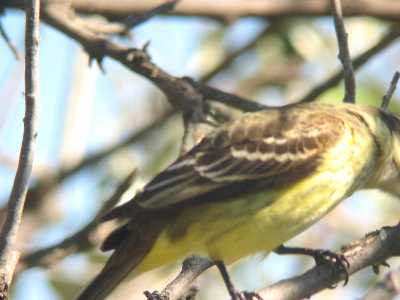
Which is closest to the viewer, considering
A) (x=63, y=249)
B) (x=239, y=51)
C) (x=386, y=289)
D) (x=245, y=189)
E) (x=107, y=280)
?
(x=386, y=289)

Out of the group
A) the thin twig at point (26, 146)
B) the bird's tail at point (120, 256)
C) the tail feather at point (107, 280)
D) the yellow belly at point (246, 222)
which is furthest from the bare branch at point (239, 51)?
the thin twig at point (26, 146)

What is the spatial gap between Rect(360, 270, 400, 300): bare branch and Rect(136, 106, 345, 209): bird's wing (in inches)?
70.1

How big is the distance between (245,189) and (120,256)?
2.17 ft

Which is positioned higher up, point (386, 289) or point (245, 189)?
point (245, 189)

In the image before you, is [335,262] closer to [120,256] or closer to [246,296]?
[246,296]

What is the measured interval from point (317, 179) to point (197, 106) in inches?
27.3

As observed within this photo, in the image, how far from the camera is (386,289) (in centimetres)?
302

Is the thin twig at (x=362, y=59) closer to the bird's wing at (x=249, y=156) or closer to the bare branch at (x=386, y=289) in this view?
the bird's wing at (x=249, y=156)

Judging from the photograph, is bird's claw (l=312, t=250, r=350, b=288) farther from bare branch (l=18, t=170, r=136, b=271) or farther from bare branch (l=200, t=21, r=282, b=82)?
bare branch (l=200, t=21, r=282, b=82)

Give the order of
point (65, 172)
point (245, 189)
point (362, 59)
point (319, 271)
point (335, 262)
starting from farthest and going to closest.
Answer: point (65, 172) → point (362, 59) → point (245, 189) → point (335, 262) → point (319, 271)

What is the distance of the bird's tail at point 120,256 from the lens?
4.55 metres

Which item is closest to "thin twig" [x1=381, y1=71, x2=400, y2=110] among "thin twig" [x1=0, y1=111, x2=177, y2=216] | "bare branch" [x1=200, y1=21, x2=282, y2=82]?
"bare branch" [x1=200, y1=21, x2=282, y2=82]

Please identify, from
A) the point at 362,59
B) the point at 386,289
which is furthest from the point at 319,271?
the point at 362,59

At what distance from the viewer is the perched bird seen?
477 cm
